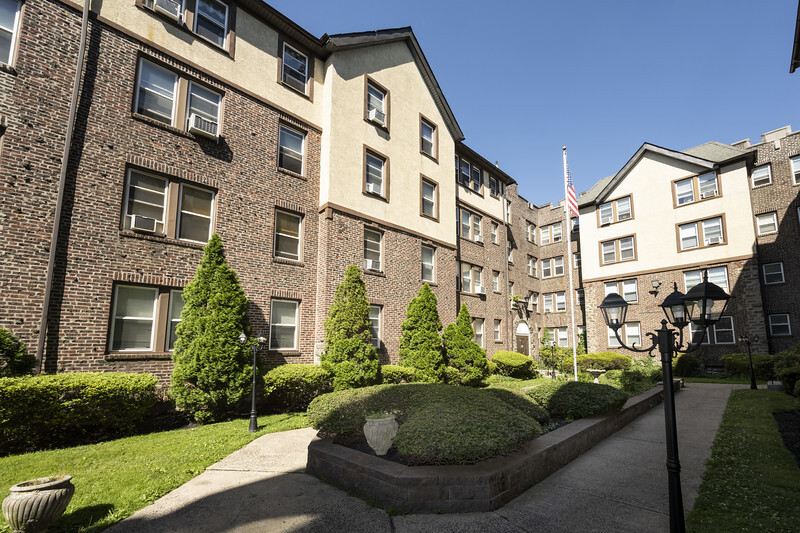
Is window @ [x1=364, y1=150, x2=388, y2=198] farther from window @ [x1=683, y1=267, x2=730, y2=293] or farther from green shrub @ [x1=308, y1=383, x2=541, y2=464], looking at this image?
window @ [x1=683, y1=267, x2=730, y2=293]

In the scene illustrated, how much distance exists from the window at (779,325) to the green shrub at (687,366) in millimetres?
4066

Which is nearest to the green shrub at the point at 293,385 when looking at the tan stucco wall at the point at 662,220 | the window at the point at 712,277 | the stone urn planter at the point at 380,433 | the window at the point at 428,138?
the stone urn planter at the point at 380,433

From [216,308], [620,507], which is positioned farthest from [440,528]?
[216,308]

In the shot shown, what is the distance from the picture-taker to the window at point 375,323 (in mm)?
15102

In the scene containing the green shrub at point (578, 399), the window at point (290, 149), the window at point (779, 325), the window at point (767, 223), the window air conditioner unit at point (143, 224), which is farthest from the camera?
the window at point (767, 223)

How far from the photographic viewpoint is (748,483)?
5.81 metres

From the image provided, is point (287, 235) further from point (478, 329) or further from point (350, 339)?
point (478, 329)

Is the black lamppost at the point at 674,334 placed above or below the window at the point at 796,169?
below

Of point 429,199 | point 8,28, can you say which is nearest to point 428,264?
point 429,199

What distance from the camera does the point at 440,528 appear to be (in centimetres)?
461

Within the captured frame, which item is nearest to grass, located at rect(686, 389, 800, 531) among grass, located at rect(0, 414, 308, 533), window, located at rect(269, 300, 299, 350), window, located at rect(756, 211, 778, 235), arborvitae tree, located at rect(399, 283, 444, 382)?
grass, located at rect(0, 414, 308, 533)

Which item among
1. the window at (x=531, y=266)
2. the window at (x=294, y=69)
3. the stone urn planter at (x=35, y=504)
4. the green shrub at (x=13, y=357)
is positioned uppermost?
the window at (x=294, y=69)

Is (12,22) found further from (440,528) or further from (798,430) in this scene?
(798,430)

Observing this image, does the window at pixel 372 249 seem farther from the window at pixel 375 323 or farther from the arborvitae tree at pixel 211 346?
the arborvitae tree at pixel 211 346
